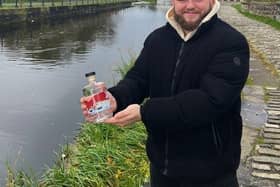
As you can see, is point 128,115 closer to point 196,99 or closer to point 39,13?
point 196,99

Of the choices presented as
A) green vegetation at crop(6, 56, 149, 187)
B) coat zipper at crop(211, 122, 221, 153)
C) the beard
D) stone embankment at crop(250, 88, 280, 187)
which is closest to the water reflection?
green vegetation at crop(6, 56, 149, 187)

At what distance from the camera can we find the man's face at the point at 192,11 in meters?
2.21

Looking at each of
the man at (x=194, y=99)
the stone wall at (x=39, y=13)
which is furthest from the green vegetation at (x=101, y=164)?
the stone wall at (x=39, y=13)

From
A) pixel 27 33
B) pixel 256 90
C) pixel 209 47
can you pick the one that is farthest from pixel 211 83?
pixel 27 33

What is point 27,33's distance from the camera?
2408cm

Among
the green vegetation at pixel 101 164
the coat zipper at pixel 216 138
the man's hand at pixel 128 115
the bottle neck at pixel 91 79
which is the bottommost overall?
the green vegetation at pixel 101 164

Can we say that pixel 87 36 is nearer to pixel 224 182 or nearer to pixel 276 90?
pixel 276 90

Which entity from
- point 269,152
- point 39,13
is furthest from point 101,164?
point 39,13

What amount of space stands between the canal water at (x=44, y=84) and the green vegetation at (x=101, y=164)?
79 cm

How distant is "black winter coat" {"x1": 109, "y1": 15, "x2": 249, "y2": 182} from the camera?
83.2 inches

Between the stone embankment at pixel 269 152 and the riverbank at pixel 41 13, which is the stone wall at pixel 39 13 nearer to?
the riverbank at pixel 41 13

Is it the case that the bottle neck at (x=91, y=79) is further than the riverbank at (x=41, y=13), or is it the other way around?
the riverbank at (x=41, y=13)

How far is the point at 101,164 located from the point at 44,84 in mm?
7003

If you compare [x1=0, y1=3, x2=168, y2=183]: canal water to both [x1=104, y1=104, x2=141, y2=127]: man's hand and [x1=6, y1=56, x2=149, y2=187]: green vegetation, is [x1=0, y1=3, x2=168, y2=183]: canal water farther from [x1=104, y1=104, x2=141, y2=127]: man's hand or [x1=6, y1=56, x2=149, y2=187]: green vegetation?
[x1=104, y1=104, x2=141, y2=127]: man's hand
